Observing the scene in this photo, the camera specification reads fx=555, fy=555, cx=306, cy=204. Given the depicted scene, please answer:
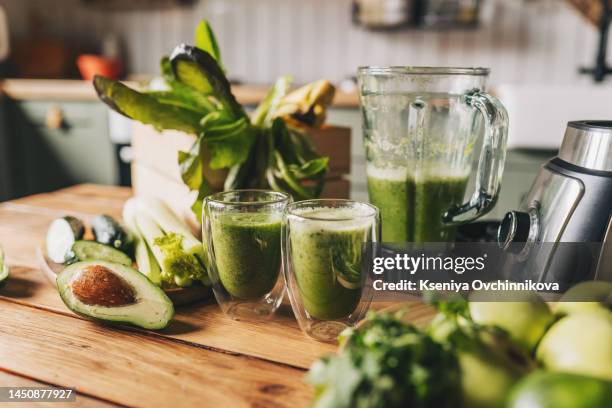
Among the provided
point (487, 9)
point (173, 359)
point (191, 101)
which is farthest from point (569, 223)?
point (487, 9)

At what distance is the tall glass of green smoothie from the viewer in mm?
620

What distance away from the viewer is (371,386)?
0.37m

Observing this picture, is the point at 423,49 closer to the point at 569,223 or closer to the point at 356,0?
the point at 356,0

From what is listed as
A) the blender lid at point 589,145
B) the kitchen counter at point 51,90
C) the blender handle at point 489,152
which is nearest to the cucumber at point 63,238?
the blender handle at point 489,152

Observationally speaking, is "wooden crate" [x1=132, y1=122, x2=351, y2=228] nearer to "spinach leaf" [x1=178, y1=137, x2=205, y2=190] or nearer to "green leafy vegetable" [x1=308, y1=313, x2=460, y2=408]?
"spinach leaf" [x1=178, y1=137, x2=205, y2=190]

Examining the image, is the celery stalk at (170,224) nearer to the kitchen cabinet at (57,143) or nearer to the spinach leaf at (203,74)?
the spinach leaf at (203,74)

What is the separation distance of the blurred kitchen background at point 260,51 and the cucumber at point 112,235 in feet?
5.13

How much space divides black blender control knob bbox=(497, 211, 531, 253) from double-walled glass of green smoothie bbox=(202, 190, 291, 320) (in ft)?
0.93

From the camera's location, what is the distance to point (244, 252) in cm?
69

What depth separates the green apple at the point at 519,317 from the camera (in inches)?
20.6

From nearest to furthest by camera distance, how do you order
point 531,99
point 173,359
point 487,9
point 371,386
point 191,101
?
point 371,386 → point 173,359 → point 191,101 → point 531,99 → point 487,9

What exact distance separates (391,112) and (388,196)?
12cm

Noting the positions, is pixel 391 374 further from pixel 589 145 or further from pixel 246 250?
pixel 589 145

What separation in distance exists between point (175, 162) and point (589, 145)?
0.71 meters
